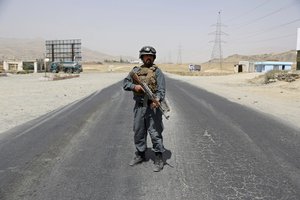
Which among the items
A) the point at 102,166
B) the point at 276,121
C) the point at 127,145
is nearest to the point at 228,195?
the point at 102,166

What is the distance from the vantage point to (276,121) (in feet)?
37.7

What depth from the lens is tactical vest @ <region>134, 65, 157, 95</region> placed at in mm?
5828

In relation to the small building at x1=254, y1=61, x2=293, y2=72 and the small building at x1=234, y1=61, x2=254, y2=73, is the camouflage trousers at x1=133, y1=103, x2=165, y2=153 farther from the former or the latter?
the small building at x1=234, y1=61, x2=254, y2=73

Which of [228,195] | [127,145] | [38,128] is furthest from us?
[38,128]

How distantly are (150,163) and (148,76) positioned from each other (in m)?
1.42

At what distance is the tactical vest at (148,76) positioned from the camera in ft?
19.1

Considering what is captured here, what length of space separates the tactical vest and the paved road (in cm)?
124

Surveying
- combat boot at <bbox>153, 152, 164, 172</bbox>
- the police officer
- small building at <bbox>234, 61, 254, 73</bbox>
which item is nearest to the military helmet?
the police officer

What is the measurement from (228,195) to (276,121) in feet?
24.2

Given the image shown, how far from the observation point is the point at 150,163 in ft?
20.4

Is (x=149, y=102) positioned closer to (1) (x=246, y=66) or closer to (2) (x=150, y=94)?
(2) (x=150, y=94)

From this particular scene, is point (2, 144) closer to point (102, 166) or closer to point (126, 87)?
point (102, 166)

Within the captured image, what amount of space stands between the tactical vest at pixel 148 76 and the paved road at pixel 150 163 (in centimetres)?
124

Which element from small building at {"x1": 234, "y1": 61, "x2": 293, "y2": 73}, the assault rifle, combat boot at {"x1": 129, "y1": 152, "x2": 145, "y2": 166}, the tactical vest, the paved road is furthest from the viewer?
small building at {"x1": 234, "y1": 61, "x2": 293, "y2": 73}
